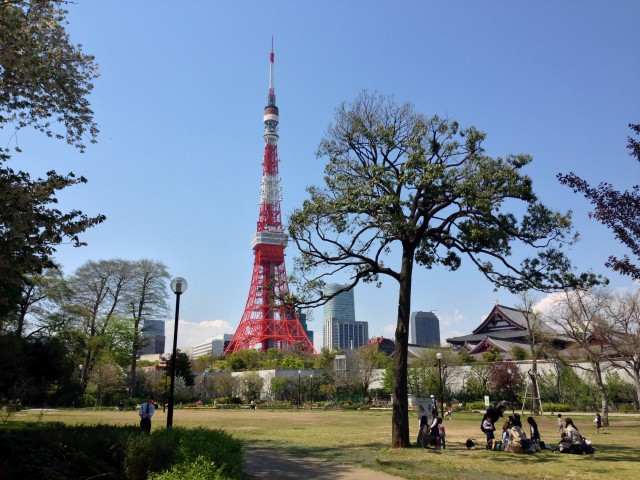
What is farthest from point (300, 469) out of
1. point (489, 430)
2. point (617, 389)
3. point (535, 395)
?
point (617, 389)

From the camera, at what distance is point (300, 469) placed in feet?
38.8

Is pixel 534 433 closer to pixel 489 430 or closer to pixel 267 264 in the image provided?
pixel 489 430

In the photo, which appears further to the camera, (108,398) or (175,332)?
(108,398)

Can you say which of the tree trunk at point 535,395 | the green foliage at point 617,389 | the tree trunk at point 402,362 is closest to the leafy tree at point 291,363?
the tree trunk at point 535,395

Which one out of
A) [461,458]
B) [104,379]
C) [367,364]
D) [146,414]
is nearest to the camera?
[461,458]

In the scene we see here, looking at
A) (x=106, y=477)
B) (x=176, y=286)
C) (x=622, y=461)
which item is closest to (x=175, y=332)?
(x=176, y=286)

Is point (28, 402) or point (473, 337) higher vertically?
point (473, 337)

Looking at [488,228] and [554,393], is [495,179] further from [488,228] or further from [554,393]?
[554,393]

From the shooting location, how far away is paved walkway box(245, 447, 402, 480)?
1072 cm

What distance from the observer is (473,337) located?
213ft

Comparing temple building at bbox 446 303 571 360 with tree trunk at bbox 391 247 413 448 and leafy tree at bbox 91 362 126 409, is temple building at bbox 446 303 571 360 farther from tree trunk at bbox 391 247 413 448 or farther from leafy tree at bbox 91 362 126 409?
tree trunk at bbox 391 247 413 448

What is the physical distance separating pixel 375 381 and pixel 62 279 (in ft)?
113

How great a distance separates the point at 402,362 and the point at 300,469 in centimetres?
581

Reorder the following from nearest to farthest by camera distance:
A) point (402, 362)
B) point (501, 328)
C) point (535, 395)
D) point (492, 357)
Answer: point (402, 362) → point (535, 395) → point (492, 357) → point (501, 328)
